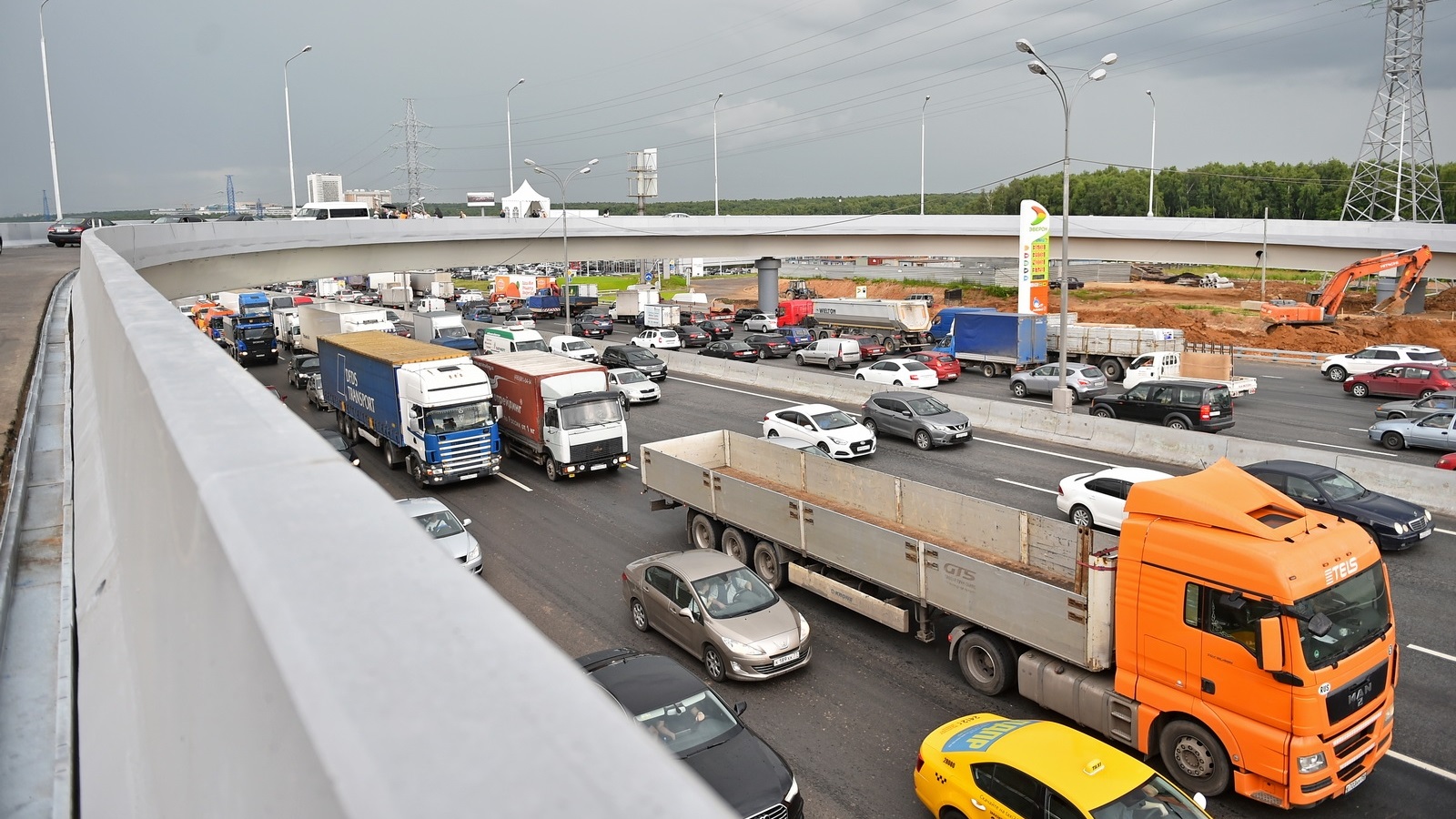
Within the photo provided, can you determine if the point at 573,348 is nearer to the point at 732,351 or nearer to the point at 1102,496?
the point at 732,351

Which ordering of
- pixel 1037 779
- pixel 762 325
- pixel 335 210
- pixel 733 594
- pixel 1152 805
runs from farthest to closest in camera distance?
pixel 762 325 < pixel 335 210 < pixel 733 594 < pixel 1037 779 < pixel 1152 805

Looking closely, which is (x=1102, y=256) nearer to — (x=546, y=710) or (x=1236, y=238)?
(x=1236, y=238)

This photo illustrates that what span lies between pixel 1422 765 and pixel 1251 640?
2.97m

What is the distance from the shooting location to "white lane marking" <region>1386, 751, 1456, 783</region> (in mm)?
10555

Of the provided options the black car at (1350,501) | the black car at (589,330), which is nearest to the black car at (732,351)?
the black car at (589,330)

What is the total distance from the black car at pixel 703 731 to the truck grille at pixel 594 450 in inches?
480

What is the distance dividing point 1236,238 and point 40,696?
2506 inches

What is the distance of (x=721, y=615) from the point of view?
13.5 m

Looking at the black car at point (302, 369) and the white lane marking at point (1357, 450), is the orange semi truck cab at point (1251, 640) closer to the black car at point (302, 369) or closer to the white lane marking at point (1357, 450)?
the white lane marking at point (1357, 450)

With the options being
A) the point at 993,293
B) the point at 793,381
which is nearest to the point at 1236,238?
the point at 993,293

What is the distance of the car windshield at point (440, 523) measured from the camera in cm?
1711

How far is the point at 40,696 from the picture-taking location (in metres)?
3.05

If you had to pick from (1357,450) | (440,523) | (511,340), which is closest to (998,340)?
(1357,450)

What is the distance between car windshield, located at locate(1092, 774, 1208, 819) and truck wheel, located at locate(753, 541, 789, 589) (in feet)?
25.2
